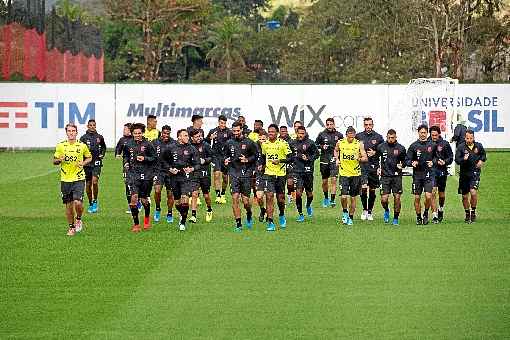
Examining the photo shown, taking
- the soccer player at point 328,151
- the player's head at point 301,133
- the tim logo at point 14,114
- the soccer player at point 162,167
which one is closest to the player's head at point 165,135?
the soccer player at point 162,167

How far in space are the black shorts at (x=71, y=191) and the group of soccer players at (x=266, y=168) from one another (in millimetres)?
19

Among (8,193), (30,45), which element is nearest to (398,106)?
(30,45)

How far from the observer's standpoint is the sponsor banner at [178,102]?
52344 mm

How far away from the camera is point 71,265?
20.0m

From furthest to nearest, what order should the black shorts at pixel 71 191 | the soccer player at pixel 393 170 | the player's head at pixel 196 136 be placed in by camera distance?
1. the player's head at pixel 196 136
2. the soccer player at pixel 393 170
3. the black shorts at pixel 71 191

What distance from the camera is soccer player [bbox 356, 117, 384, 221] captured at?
2711 cm

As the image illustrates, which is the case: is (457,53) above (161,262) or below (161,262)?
above

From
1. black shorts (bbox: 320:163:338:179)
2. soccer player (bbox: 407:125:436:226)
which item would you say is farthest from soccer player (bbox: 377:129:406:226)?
black shorts (bbox: 320:163:338:179)

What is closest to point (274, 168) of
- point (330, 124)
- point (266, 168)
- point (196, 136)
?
point (266, 168)

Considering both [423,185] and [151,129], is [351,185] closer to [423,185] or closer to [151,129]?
[423,185]

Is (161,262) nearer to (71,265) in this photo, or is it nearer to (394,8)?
(71,265)

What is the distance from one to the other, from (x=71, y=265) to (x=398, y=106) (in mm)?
33647

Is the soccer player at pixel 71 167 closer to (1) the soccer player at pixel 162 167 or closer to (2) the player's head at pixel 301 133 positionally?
(1) the soccer player at pixel 162 167

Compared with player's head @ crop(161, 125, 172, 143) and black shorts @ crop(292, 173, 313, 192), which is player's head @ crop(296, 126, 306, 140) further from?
player's head @ crop(161, 125, 172, 143)
